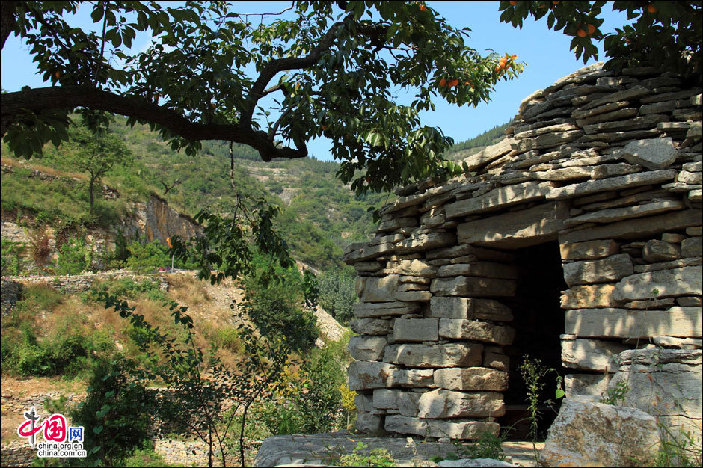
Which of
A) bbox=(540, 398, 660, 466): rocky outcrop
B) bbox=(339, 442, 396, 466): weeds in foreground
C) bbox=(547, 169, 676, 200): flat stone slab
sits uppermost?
bbox=(547, 169, 676, 200): flat stone slab

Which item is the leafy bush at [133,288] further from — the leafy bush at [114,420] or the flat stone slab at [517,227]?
the flat stone slab at [517,227]

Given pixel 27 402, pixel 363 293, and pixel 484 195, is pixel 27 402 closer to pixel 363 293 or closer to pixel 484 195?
pixel 363 293

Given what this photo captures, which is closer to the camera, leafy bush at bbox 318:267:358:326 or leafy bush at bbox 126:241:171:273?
leafy bush at bbox 126:241:171:273

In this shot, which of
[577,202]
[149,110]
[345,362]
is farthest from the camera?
[345,362]

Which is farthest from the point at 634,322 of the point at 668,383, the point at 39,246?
the point at 39,246

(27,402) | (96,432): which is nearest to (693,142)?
(96,432)

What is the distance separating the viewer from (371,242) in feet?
21.4

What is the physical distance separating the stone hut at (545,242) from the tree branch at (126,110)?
1524 mm

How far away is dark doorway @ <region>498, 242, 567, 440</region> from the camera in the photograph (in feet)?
23.7

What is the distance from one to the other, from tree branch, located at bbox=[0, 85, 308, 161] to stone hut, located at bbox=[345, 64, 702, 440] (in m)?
1.52

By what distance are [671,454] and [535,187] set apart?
228 cm

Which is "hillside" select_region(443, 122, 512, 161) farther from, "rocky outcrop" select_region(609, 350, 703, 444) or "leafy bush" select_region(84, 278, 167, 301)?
"rocky outcrop" select_region(609, 350, 703, 444)

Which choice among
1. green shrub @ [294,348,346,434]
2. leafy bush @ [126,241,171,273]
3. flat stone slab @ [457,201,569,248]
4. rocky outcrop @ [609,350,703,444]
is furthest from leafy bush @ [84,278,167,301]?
rocky outcrop @ [609,350,703,444]

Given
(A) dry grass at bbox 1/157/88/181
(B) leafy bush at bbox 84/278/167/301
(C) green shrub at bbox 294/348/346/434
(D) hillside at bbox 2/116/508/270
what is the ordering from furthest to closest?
(A) dry grass at bbox 1/157/88/181, (D) hillside at bbox 2/116/508/270, (B) leafy bush at bbox 84/278/167/301, (C) green shrub at bbox 294/348/346/434
